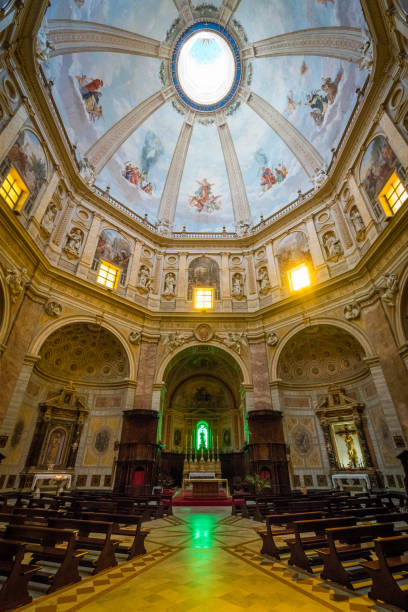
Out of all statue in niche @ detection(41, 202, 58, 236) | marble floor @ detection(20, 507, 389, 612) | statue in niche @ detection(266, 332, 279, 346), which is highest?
statue in niche @ detection(41, 202, 58, 236)

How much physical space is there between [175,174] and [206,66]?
41.2 ft

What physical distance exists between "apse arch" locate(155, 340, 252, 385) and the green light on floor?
330 inches

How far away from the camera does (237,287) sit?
22062 mm

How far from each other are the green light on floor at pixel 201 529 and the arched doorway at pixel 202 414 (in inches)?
412

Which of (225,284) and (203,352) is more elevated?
(225,284)

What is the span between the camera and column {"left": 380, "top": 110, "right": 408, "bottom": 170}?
42.5ft

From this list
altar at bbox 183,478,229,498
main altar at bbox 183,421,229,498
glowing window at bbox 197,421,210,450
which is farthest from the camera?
glowing window at bbox 197,421,210,450

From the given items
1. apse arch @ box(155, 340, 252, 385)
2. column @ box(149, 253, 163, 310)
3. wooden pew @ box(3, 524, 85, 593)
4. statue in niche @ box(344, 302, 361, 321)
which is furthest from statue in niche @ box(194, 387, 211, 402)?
wooden pew @ box(3, 524, 85, 593)

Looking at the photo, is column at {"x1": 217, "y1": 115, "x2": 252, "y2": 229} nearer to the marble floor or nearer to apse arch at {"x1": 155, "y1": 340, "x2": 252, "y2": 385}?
apse arch at {"x1": 155, "y1": 340, "x2": 252, "y2": 385}

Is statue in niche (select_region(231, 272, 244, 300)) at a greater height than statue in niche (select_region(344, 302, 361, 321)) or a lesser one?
greater

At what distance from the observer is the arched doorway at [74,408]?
15.5 metres

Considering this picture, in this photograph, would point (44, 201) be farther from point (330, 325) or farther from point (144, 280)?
point (330, 325)

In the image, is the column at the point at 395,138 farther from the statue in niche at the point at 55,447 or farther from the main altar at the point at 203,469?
the statue in niche at the point at 55,447

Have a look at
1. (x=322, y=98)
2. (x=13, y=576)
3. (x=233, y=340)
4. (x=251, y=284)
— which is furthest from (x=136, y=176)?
(x=13, y=576)
